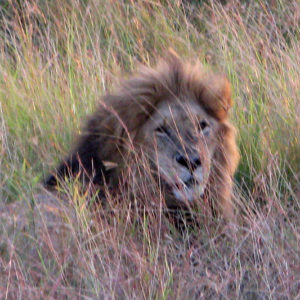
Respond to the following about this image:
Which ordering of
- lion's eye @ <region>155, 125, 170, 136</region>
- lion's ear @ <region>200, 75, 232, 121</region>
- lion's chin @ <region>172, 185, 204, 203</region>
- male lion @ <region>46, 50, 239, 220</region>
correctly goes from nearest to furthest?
lion's chin @ <region>172, 185, 204, 203</region>, male lion @ <region>46, 50, 239, 220</region>, lion's eye @ <region>155, 125, 170, 136</region>, lion's ear @ <region>200, 75, 232, 121</region>

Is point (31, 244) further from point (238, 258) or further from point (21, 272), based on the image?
point (238, 258)

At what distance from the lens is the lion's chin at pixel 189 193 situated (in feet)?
12.0

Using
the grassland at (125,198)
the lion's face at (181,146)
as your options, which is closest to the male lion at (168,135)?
the lion's face at (181,146)

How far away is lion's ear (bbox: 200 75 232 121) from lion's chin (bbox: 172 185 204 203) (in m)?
0.46

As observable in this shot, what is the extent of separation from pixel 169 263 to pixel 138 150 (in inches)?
24.9

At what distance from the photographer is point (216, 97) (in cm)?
401

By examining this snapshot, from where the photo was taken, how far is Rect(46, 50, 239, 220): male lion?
3.76m

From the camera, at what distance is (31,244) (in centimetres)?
348

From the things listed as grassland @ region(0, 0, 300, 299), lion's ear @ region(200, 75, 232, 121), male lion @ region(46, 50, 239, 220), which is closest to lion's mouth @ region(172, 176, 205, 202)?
male lion @ region(46, 50, 239, 220)

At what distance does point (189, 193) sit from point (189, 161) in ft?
0.50

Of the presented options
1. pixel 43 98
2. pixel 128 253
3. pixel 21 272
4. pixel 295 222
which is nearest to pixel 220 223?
pixel 295 222

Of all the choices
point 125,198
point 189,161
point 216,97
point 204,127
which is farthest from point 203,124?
point 125,198

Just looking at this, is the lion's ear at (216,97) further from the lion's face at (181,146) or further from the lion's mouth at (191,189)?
the lion's mouth at (191,189)

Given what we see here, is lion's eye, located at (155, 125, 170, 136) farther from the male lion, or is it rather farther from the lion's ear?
the lion's ear
